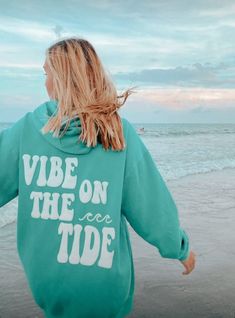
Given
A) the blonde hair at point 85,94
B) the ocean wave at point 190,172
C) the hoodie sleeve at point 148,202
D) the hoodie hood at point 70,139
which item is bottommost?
the ocean wave at point 190,172

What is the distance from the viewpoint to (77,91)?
1.92 meters

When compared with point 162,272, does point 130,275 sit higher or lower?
higher

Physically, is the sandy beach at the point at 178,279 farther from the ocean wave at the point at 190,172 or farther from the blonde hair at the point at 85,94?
the ocean wave at the point at 190,172

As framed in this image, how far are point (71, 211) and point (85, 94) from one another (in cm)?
47

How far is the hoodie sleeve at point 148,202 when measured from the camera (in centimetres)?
196

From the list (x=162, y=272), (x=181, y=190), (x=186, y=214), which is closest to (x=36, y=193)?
(x=162, y=272)

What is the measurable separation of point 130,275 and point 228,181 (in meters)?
10.7

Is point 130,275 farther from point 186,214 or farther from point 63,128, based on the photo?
point 186,214

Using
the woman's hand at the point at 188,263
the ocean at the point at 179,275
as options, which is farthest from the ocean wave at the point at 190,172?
the woman's hand at the point at 188,263

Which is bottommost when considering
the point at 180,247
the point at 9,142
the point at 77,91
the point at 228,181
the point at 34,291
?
the point at 228,181

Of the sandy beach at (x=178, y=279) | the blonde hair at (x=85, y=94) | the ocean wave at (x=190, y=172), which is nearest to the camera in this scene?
the blonde hair at (x=85, y=94)

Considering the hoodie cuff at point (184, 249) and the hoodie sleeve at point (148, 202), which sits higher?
the hoodie sleeve at point (148, 202)

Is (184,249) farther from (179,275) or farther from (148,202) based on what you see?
(179,275)

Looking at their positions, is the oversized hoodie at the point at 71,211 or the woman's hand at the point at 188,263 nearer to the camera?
the oversized hoodie at the point at 71,211
